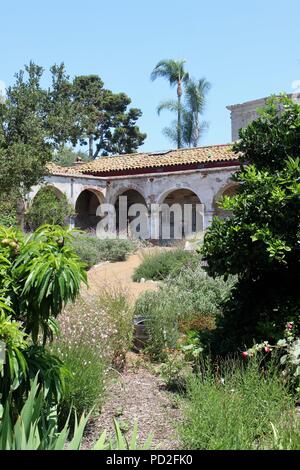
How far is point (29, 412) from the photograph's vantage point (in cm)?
295

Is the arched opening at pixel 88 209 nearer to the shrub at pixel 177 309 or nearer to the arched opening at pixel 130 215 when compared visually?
the arched opening at pixel 130 215

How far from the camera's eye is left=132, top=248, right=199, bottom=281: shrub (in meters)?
13.4

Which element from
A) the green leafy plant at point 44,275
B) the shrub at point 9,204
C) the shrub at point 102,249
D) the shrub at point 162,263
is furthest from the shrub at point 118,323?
the shrub at point 102,249

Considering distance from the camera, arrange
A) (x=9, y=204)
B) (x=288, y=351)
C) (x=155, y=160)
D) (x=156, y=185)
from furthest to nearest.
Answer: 1. (x=155, y=160)
2. (x=156, y=185)
3. (x=9, y=204)
4. (x=288, y=351)

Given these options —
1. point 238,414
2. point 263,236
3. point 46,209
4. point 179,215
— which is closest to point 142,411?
point 238,414

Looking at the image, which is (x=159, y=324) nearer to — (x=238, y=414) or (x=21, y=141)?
(x=238, y=414)

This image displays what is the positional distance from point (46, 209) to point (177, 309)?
1528 centimetres

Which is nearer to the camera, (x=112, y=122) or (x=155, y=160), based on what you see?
(x=155, y=160)


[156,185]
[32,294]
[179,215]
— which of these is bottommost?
[32,294]

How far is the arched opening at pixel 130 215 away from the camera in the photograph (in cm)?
2730

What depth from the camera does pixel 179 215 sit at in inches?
1065

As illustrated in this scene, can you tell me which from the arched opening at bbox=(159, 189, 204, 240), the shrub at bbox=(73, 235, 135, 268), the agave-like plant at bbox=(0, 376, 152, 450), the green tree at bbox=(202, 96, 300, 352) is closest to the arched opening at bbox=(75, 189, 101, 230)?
the arched opening at bbox=(159, 189, 204, 240)
